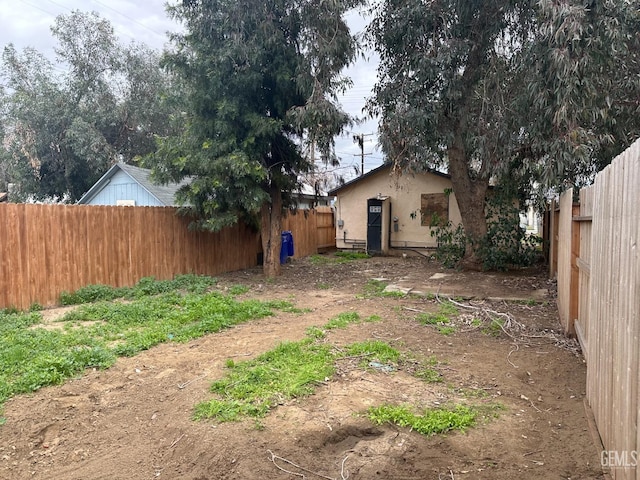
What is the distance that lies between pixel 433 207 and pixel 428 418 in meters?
13.3

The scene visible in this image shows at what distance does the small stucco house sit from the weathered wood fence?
12.1 metres

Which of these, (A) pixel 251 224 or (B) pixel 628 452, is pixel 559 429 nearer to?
(B) pixel 628 452

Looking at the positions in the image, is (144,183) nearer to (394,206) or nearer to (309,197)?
(309,197)

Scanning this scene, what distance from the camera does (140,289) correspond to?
870 centimetres

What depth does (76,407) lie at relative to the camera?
3738mm

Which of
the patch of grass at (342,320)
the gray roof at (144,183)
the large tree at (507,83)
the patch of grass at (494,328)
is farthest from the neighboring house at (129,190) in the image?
the patch of grass at (494,328)

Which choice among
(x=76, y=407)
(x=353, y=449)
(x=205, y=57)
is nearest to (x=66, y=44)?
(x=205, y=57)

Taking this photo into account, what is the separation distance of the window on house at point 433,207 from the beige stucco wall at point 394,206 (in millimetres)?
134

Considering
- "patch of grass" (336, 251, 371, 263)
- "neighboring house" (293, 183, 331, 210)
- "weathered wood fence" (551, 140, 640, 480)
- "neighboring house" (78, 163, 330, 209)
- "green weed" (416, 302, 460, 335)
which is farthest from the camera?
"neighboring house" (78, 163, 330, 209)

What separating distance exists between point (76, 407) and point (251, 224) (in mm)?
8912

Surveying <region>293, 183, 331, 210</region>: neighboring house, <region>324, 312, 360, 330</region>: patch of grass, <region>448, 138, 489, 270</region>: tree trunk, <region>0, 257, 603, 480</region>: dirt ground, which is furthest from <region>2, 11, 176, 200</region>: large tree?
<region>0, 257, 603, 480</region>: dirt ground

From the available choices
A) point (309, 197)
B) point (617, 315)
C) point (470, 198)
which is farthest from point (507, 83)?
point (309, 197)

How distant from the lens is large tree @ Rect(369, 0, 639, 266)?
7.26m

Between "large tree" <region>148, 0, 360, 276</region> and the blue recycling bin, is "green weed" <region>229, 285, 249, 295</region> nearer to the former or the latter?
"large tree" <region>148, 0, 360, 276</region>
